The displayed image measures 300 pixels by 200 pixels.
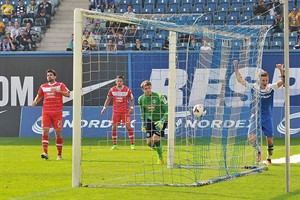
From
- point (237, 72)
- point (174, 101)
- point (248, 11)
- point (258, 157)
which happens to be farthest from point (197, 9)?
point (174, 101)

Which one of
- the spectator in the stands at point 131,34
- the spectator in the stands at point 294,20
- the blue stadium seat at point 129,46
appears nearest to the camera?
the spectator in the stands at point 131,34

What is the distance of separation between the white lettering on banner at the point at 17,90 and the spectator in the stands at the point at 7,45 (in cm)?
259

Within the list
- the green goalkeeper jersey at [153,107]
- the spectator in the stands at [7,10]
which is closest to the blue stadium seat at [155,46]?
the spectator in the stands at [7,10]

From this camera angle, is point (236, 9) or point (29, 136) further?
point (236, 9)

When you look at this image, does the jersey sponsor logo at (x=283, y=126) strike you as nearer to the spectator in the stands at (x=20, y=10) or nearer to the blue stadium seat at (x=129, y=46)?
the blue stadium seat at (x=129, y=46)

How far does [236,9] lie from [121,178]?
1774cm

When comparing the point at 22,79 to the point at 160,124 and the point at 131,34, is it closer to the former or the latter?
the point at 131,34

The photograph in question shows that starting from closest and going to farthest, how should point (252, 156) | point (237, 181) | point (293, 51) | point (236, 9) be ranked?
point (237, 181)
point (252, 156)
point (293, 51)
point (236, 9)

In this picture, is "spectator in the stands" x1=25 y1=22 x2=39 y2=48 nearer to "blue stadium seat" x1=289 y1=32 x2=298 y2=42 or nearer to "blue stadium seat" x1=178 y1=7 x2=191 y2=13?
"blue stadium seat" x1=178 y1=7 x2=191 y2=13

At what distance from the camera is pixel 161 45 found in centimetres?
2945

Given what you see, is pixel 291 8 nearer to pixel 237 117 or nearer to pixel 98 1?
pixel 98 1

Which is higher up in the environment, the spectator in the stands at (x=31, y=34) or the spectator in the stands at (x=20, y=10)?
the spectator in the stands at (x=20, y=10)

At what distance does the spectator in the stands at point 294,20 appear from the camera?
1255 inches

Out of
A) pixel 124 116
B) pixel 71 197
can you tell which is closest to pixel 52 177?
pixel 71 197
